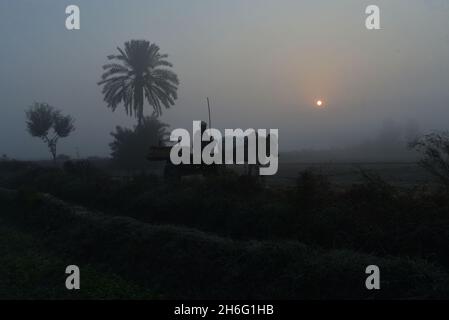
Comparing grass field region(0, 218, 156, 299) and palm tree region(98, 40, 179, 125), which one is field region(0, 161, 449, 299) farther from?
palm tree region(98, 40, 179, 125)

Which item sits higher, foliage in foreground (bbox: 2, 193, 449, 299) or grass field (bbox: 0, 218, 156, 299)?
foliage in foreground (bbox: 2, 193, 449, 299)

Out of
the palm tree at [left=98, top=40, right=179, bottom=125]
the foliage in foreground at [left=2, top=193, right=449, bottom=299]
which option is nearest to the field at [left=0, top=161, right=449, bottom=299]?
the foliage in foreground at [left=2, top=193, right=449, bottom=299]

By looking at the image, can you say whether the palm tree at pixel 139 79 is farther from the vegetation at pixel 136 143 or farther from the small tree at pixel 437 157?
the small tree at pixel 437 157

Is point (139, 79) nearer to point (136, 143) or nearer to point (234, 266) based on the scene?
point (136, 143)

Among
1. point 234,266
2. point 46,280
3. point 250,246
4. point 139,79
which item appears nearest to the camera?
point 234,266

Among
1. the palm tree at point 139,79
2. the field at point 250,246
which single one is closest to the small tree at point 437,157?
the field at point 250,246

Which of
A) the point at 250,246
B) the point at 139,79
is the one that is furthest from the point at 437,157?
the point at 139,79

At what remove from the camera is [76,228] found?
1448cm

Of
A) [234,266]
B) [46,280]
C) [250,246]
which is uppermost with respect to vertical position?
[250,246]

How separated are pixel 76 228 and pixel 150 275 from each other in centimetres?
498

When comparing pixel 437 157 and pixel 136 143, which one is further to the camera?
pixel 136 143

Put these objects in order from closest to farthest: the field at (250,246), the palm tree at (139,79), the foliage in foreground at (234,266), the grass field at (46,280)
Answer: the foliage in foreground at (234,266) → the field at (250,246) → the grass field at (46,280) → the palm tree at (139,79)
